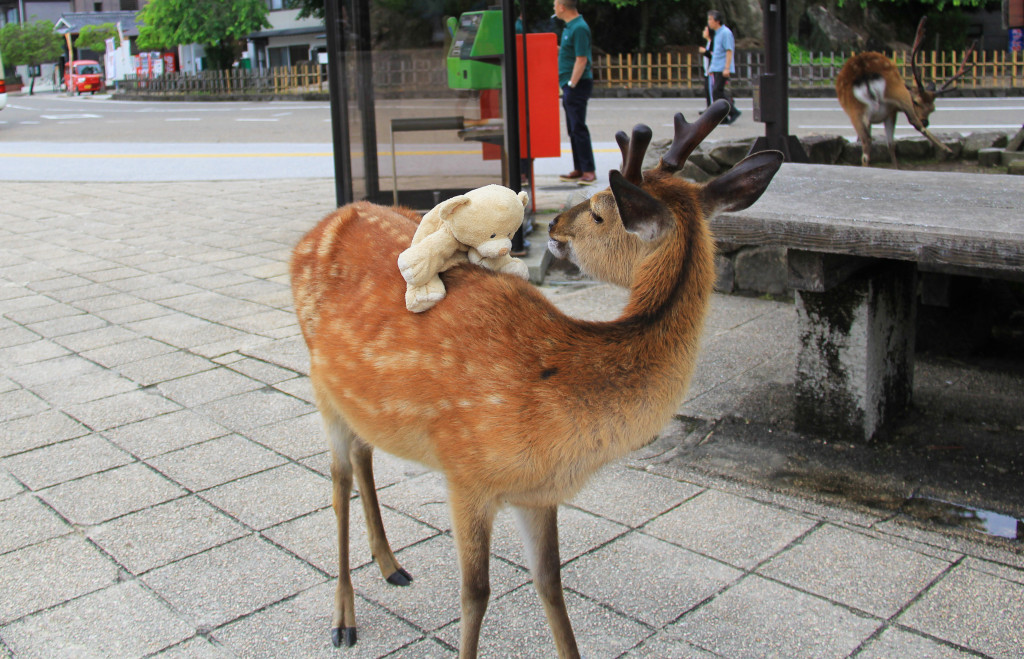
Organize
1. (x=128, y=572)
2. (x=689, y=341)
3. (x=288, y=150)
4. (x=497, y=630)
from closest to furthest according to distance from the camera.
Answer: (x=689, y=341) → (x=497, y=630) → (x=128, y=572) → (x=288, y=150)

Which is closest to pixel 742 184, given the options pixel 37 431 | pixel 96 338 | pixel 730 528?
pixel 730 528

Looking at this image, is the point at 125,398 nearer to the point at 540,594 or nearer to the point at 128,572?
the point at 128,572

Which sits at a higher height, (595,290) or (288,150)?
(288,150)

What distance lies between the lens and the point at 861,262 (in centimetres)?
385

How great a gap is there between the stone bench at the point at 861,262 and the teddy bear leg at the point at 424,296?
1696 mm

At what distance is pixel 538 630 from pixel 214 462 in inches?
72.3

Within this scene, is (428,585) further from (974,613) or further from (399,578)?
(974,613)

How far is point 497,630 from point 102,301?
4804 mm

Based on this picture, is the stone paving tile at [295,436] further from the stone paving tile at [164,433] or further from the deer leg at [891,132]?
the deer leg at [891,132]

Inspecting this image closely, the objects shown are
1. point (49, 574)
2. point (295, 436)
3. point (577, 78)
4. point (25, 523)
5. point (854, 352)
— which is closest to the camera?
point (49, 574)

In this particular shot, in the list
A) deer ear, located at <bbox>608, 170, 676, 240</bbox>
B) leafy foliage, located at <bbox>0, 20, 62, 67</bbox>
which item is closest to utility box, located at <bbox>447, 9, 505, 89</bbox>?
deer ear, located at <bbox>608, 170, 676, 240</bbox>

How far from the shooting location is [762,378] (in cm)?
468

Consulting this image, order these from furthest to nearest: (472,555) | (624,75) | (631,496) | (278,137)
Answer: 1. (624,75)
2. (278,137)
3. (631,496)
4. (472,555)

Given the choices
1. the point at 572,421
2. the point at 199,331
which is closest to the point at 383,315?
the point at 572,421
